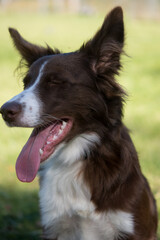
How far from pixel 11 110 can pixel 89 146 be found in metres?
0.77

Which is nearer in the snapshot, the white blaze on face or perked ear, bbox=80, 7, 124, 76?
the white blaze on face

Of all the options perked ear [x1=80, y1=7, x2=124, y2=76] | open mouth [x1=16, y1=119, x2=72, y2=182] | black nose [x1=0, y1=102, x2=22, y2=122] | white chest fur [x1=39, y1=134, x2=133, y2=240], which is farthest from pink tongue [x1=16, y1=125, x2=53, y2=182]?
perked ear [x1=80, y1=7, x2=124, y2=76]

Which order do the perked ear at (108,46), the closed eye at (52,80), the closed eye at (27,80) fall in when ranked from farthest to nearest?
the closed eye at (27,80), the closed eye at (52,80), the perked ear at (108,46)

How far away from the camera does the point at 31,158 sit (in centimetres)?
371

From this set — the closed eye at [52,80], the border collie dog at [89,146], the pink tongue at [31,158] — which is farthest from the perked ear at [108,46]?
the pink tongue at [31,158]

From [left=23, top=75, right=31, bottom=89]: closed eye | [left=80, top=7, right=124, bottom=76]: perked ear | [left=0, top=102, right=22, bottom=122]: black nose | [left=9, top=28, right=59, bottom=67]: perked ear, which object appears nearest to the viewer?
[left=0, top=102, right=22, bottom=122]: black nose

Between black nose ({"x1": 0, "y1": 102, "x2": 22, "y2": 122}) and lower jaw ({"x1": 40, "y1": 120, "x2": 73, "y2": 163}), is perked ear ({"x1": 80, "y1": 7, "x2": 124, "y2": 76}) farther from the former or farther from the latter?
black nose ({"x1": 0, "y1": 102, "x2": 22, "y2": 122})

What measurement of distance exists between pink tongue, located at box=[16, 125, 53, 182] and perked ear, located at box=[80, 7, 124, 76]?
71 cm

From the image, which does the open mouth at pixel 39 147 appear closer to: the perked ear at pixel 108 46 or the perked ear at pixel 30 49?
the perked ear at pixel 108 46

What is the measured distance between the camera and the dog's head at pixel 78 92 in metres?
3.67

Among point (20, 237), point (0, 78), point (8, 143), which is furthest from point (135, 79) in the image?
point (20, 237)

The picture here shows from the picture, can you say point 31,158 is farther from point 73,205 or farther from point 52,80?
point 52,80

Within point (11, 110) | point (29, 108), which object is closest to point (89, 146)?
point (29, 108)

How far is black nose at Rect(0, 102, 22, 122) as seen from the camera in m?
3.48
